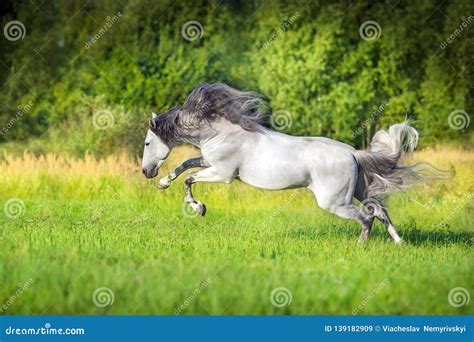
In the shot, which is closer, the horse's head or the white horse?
the white horse

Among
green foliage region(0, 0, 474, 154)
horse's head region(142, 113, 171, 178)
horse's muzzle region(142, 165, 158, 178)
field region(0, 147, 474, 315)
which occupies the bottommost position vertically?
field region(0, 147, 474, 315)

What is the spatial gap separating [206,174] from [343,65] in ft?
28.1

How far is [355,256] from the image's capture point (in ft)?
26.5

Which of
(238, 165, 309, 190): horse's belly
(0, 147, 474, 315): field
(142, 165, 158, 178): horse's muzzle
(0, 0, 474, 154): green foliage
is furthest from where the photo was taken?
(0, 0, 474, 154): green foliage

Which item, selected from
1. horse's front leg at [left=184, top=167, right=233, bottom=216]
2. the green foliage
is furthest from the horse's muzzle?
the green foliage

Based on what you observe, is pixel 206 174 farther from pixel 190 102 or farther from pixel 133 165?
pixel 133 165

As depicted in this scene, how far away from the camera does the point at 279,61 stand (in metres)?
16.0

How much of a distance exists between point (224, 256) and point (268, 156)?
1.29m

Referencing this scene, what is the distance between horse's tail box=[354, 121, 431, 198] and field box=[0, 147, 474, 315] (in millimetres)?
663

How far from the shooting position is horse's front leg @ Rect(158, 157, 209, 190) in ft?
28.2

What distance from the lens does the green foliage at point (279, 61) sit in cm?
1622

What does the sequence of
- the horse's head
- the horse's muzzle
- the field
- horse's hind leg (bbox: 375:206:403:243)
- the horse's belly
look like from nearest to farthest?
the field < the horse's belly < horse's hind leg (bbox: 375:206:403:243) < the horse's head < the horse's muzzle

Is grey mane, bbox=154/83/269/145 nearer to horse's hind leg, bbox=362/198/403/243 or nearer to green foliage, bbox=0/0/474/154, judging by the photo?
horse's hind leg, bbox=362/198/403/243

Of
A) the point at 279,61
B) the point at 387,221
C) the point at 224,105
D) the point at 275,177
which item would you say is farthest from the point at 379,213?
the point at 279,61
